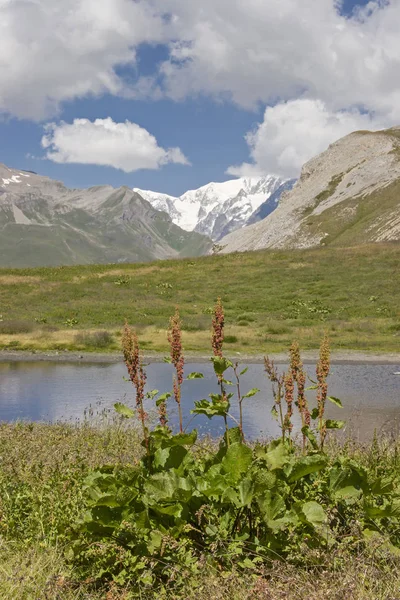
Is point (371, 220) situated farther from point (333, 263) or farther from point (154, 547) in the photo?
point (154, 547)

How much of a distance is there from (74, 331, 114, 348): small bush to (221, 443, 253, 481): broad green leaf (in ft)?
97.4

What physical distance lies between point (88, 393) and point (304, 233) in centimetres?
9366

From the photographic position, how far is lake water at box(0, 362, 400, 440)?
52.9 feet

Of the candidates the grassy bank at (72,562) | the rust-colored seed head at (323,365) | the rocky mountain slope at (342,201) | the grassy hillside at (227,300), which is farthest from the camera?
the rocky mountain slope at (342,201)

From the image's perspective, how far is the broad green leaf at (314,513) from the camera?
4641mm

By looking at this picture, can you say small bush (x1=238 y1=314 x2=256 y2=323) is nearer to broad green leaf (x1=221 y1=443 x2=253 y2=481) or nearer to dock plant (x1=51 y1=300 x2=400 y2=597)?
dock plant (x1=51 y1=300 x2=400 y2=597)

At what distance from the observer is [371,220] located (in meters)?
97.4

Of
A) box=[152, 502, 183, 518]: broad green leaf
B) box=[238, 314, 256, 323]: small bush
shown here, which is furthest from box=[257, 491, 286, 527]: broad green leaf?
box=[238, 314, 256, 323]: small bush

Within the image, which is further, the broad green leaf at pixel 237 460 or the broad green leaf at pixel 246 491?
the broad green leaf at pixel 237 460

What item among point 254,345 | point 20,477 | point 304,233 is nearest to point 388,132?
point 304,233

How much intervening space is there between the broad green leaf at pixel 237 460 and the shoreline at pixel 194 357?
930 inches

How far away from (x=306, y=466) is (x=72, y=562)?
215 centimetres

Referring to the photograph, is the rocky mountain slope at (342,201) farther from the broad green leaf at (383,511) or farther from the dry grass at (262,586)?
the dry grass at (262,586)

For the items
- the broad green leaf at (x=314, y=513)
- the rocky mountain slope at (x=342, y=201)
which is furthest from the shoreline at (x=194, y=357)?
the rocky mountain slope at (x=342, y=201)
